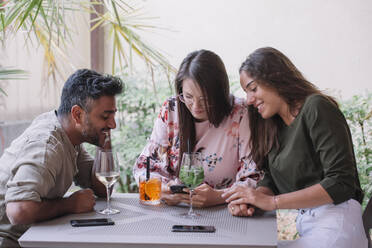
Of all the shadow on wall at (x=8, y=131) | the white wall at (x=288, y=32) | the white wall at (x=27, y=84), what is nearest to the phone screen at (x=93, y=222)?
the white wall at (x=27, y=84)

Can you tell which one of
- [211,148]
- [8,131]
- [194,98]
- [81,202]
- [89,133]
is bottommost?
[8,131]

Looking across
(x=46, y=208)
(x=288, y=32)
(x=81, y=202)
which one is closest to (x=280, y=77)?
(x=81, y=202)

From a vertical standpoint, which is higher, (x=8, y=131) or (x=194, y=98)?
(x=194, y=98)

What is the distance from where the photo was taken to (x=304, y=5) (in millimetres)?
4301

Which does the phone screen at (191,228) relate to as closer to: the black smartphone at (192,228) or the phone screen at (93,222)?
the black smartphone at (192,228)

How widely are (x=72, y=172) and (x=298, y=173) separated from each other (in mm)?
946

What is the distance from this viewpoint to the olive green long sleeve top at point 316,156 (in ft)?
6.35

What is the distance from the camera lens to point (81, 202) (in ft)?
6.41

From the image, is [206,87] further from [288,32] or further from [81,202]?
[288,32]

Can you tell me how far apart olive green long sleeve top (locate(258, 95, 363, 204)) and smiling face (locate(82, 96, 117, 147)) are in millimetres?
728

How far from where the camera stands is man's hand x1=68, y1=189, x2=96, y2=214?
1937 millimetres

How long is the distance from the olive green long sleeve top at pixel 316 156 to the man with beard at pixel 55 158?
0.76m

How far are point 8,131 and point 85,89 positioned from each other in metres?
1.68

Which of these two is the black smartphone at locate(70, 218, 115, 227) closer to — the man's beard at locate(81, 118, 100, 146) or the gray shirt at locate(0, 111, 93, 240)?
the gray shirt at locate(0, 111, 93, 240)
